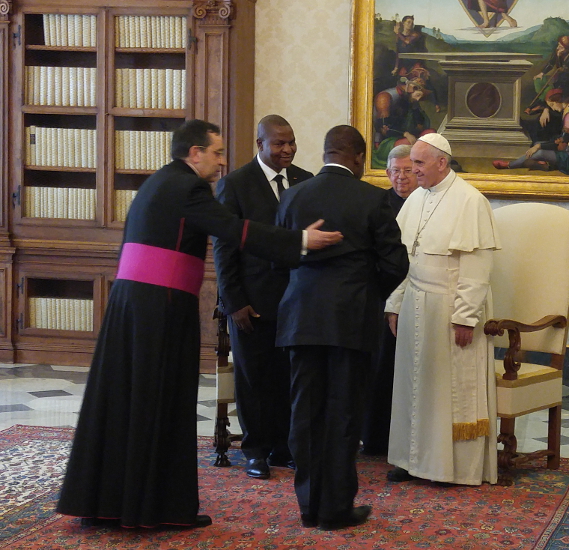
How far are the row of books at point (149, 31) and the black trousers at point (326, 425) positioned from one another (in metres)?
3.98

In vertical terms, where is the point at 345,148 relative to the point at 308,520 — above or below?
above

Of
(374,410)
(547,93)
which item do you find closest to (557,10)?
(547,93)

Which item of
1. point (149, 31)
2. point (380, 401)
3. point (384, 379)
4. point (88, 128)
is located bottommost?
point (380, 401)

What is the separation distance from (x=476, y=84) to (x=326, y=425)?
3998 millimetres

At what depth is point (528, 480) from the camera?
4188mm

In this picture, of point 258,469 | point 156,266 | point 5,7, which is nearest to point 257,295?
point 258,469

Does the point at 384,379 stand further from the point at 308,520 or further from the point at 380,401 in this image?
the point at 308,520

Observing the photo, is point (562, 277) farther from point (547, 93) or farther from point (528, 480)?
point (547, 93)

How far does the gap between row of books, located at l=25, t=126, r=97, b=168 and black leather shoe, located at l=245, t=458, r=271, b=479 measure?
3482 millimetres

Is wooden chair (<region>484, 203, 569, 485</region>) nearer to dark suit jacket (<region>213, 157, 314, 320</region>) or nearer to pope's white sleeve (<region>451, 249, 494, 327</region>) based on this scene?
pope's white sleeve (<region>451, 249, 494, 327</region>)

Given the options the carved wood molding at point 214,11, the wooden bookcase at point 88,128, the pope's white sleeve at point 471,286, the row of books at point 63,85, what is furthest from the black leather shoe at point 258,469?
the row of books at point 63,85

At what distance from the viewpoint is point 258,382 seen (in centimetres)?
422

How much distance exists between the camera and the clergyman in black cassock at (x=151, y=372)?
3.24 metres

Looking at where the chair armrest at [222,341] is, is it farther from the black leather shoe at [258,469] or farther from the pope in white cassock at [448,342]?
the pope in white cassock at [448,342]
